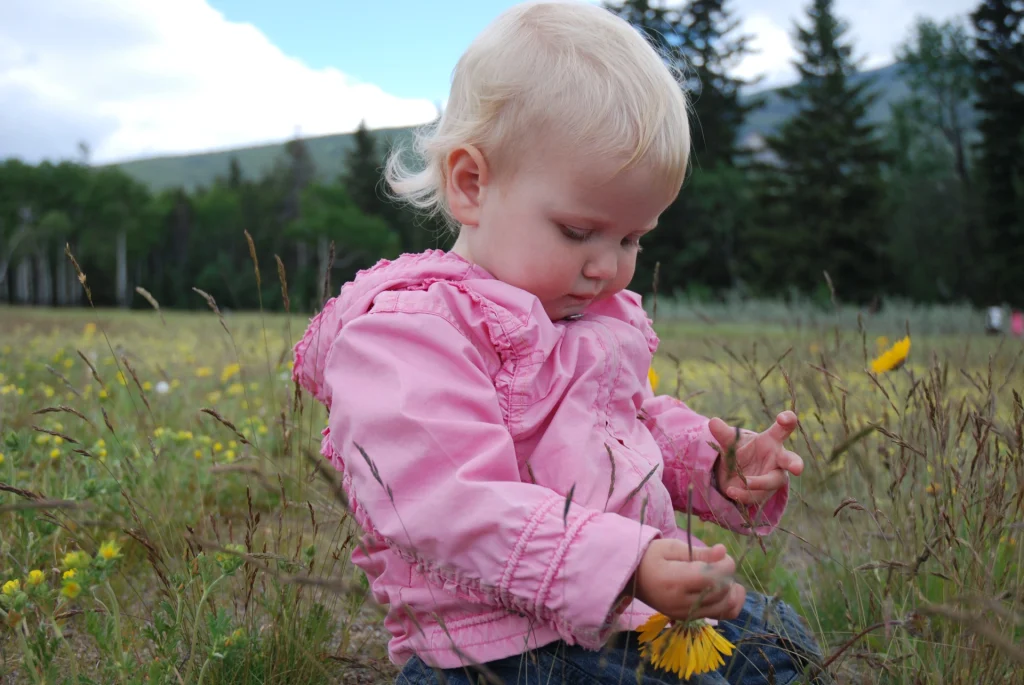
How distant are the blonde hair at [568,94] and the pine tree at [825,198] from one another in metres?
34.9

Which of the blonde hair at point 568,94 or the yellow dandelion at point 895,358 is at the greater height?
the blonde hair at point 568,94

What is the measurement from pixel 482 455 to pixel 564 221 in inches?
19.5

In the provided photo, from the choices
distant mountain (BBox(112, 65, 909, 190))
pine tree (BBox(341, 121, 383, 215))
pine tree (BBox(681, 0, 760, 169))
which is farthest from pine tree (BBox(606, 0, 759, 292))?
distant mountain (BBox(112, 65, 909, 190))

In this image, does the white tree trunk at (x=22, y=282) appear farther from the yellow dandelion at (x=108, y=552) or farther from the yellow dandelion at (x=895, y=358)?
the yellow dandelion at (x=895, y=358)

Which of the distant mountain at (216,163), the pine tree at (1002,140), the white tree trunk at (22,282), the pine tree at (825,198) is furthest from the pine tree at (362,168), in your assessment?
the distant mountain at (216,163)

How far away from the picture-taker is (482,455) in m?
1.39

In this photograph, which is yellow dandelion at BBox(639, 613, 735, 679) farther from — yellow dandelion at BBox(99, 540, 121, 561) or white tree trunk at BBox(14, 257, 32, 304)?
white tree trunk at BBox(14, 257, 32, 304)

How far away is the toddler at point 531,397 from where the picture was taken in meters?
1.32

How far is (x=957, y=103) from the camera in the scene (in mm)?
41938

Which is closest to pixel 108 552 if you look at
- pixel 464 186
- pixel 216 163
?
pixel 464 186

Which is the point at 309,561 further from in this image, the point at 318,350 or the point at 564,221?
the point at 564,221

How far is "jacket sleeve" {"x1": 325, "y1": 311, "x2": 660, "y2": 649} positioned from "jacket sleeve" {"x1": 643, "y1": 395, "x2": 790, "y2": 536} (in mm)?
604

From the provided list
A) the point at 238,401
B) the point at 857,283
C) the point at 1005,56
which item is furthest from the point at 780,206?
the point at 238,401

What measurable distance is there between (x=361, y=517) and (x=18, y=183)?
74477 mm
